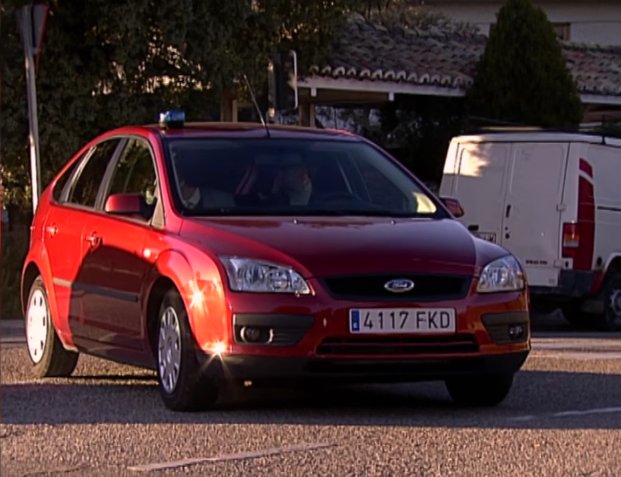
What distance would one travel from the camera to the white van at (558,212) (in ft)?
56.9

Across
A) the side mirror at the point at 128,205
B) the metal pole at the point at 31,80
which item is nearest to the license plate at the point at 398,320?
the side mirror at the point at 128,205

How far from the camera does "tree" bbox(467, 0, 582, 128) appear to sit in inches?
950

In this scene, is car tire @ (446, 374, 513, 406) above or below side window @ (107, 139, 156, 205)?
below

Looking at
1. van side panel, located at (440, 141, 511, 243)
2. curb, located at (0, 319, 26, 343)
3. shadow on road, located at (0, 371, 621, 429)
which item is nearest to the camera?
shadow on road, located at (0, 371, 621, 429)

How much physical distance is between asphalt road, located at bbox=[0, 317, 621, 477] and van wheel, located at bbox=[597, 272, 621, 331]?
22.2 feet

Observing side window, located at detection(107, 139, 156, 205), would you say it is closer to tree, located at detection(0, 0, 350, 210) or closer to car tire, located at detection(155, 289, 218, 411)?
car tire, located at detection(155, 289, 218, 411)

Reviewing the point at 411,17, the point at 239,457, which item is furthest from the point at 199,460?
the point at 411,17

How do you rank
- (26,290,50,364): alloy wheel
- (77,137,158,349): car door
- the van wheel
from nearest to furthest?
1. (77,137,158,349): car door
2. (26,290,50,364): alloy wheel
3. the van wheel

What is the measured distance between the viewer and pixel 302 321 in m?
8.51

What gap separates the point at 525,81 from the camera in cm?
2422

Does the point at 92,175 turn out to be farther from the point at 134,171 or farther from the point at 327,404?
the point at 327,404

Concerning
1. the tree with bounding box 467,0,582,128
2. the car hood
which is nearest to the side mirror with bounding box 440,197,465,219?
the car hood

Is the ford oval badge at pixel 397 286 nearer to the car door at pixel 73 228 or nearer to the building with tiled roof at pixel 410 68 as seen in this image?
the car door at pixel 73 228

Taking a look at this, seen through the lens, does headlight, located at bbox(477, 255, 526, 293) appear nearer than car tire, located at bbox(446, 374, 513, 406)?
Yes
